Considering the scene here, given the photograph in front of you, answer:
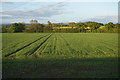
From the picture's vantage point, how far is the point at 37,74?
25.2 ft

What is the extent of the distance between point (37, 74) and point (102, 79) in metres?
3.11

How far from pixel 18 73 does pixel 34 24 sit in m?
95.6

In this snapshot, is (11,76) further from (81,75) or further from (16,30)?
(16,30)

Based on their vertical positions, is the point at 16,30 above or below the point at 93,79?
above

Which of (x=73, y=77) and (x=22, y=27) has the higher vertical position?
(x=22, y=27)

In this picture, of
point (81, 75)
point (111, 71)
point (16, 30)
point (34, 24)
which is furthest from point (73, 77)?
point (34, 24)

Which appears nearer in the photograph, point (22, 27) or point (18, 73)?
point (18, 73)

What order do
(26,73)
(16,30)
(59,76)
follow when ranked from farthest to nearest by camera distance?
(16,30) → (26,73) → (59,76)

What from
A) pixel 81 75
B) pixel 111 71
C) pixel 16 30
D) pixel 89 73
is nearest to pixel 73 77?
pixel 81 75

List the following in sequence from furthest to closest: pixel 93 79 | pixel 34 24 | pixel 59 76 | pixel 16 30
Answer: pixel 34 24
pixel 16 30
pixel 59 76
pixel 93 79

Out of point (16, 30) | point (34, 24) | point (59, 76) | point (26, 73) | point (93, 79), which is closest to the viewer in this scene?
point (93, 79)

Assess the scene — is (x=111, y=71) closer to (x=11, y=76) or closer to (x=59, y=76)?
(x=59, y=76)

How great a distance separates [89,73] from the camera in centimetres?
768

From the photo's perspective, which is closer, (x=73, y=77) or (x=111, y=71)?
(x=73, y=77)
